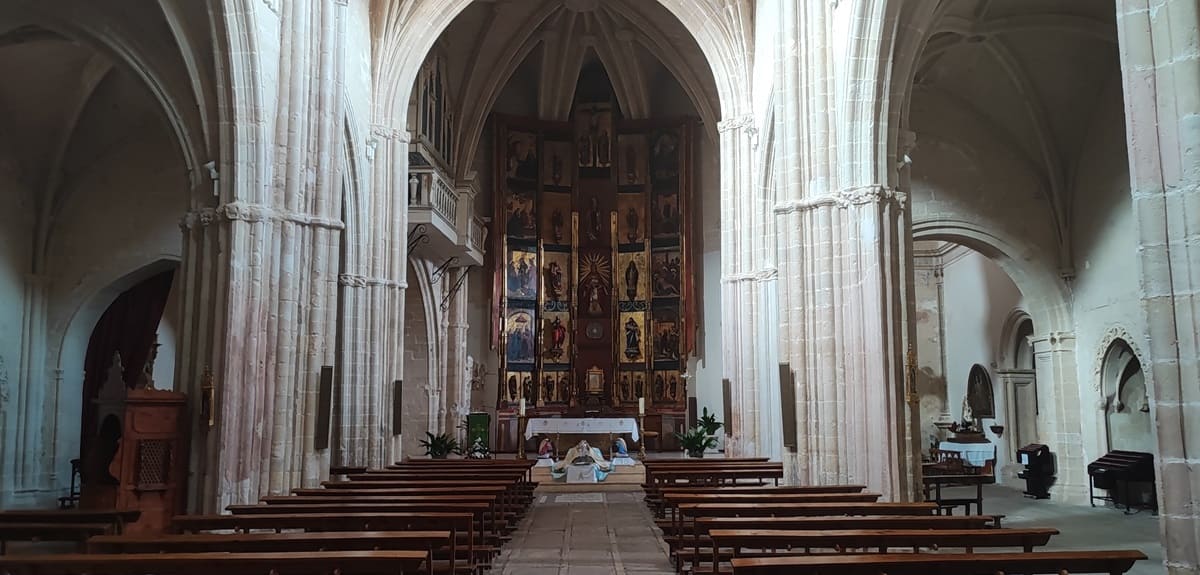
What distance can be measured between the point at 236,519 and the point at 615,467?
13942 mm

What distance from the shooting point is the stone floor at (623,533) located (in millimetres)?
9805

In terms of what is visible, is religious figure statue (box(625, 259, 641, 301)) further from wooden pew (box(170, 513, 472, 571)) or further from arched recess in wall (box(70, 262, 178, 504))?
wooden pew (box(170, 513, 472, 571))

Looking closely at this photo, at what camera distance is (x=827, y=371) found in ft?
40.8

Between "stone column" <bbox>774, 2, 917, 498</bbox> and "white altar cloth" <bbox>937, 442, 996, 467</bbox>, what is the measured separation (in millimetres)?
6632

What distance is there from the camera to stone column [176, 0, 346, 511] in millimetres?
11891

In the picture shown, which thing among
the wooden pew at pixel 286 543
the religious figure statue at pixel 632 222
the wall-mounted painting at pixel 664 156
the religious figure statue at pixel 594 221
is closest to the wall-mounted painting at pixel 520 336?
the religious figure statue at pixel 594 221

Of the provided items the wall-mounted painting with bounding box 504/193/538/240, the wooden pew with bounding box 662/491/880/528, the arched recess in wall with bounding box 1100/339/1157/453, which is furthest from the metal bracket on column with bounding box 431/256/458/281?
the wooden pew with bounding box 662/491/880/528

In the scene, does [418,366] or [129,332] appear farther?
[418,366]

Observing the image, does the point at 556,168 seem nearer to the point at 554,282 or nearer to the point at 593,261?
the point at 593,261

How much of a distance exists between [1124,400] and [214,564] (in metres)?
16.1


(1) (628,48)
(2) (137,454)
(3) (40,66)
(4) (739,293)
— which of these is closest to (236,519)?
(2) (137,454)

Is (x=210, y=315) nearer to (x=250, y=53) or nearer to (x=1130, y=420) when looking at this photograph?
(x=250, y=53)

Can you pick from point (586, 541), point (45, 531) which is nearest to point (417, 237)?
point (586, 541)

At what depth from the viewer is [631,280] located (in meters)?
30.0
